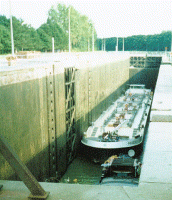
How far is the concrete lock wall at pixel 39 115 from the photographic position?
6.82m

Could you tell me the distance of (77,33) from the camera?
2279 inches

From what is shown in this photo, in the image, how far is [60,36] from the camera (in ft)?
162

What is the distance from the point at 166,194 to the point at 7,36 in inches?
1445

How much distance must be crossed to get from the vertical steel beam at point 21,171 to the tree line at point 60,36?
2554cm

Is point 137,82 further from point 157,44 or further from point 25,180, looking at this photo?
point 157,44

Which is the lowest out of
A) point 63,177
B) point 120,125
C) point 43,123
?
point 63,177

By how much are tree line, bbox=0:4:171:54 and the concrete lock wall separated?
53.5 feet

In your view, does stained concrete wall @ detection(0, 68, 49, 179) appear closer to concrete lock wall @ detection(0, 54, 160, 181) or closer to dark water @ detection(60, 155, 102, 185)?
concrete lock wall @ detection(0, 54, 160, 181)

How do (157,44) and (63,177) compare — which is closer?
(63,177)

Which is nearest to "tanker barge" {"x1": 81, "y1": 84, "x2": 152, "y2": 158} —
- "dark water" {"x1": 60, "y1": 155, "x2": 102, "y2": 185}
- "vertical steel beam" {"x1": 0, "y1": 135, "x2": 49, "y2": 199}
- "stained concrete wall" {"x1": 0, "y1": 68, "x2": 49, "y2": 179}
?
"dark water" {"x1": 60, "y1": 155, "x2": 102, "y2": 185}

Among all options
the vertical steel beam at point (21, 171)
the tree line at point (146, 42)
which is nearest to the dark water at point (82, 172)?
the vertical steel beam at point (21, 171)

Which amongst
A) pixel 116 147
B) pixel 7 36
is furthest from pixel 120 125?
pixel 7 36

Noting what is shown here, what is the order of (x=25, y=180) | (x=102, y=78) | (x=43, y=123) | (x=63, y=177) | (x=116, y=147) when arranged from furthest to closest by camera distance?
(x=102, y=78), (x=116, y=147), (x=63, y=177), (x=43, y=123), (x=25, y=180)

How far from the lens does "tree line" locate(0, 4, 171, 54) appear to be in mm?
39397
